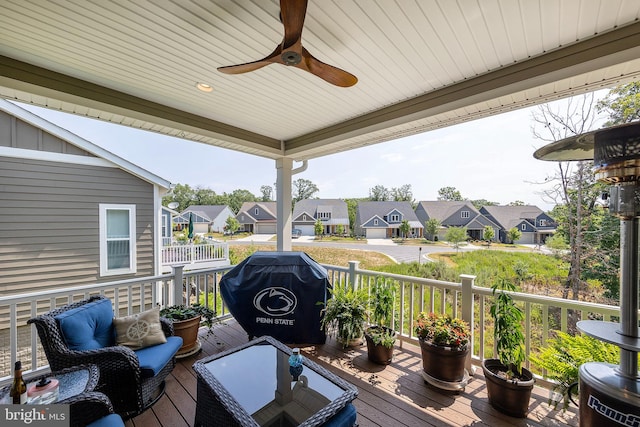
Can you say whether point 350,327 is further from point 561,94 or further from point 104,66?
point 104,66

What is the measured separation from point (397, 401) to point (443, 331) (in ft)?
2.48

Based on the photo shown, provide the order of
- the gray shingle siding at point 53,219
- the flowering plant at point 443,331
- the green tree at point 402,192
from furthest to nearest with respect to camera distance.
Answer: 1. the green tree at point 402,192
2. the gray shingle siding at point 53,219
3. the flowering plant at point 443,331

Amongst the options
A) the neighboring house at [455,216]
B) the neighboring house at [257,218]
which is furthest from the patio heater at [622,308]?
the neighboring house at [257,218]

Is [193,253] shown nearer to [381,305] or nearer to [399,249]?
[381,305]

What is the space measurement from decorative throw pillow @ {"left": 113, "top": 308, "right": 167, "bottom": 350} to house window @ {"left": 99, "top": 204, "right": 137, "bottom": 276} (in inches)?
153

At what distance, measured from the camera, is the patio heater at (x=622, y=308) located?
126cm

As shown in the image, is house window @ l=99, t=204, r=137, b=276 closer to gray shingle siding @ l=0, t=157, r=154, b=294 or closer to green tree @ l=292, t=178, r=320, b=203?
gray shingle siding @ l=0, t=157, r=154, b=294

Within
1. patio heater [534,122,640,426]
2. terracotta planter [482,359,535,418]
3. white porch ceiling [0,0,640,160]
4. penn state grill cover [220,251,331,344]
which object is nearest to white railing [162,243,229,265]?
penn state grill cover [220,251,331,344]

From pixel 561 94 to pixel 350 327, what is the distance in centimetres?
319

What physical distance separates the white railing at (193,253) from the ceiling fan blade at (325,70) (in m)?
7.24

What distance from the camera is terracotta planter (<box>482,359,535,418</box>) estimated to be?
2.04 meters

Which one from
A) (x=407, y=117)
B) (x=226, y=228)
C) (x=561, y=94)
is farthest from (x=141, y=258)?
(x=226, y=228)

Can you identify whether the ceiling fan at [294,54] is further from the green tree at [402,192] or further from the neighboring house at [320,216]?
the green tree at [402,192]

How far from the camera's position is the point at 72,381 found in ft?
5.44
